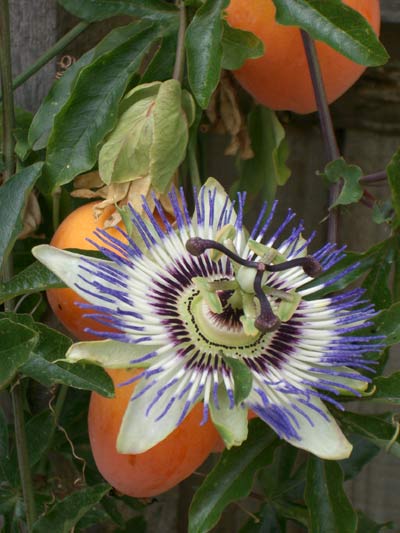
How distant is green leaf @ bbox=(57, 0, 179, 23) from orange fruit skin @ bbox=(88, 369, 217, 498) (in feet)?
1.33

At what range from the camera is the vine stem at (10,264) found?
1.05 metres

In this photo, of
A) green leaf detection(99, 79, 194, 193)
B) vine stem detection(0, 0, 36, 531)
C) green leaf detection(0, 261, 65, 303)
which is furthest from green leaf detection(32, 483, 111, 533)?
green leaf detection(99, 79, 194, 193)

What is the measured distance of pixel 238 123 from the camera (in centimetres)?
124

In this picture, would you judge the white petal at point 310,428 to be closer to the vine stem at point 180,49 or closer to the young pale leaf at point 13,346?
the young pale leaf at point 13,346

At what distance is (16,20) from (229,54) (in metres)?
0.30

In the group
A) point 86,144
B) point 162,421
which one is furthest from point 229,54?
point 162,421

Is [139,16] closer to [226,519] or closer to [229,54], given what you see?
[229,54]

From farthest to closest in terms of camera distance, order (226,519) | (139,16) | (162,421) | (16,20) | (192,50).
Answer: (226,519) < (16,20) < (139,16) < (192,50) < (162,421)

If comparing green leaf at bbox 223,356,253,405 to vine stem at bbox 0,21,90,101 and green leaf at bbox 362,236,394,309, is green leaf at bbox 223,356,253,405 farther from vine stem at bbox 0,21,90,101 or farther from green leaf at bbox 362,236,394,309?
vine stem at bbox 0,21,90,101

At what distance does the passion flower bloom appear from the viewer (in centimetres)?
83

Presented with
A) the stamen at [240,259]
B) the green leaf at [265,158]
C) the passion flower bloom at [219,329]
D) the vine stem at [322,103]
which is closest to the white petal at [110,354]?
the passion flower bloom at [219,329]

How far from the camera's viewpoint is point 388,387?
37.3 inches

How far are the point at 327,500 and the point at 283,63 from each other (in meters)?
0.50

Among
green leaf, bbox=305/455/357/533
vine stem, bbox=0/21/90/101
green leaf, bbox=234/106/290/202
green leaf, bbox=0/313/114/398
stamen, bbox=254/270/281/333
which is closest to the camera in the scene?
stamen, bbox=254/270/281/333
